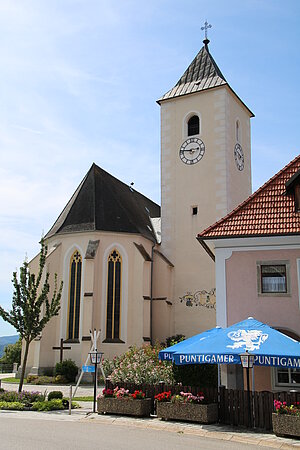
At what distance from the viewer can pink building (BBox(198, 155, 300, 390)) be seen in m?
15.4

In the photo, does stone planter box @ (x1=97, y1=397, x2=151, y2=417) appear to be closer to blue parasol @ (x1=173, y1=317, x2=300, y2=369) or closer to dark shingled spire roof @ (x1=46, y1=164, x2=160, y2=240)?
blue parasol @ (x1=173, y1=317, x2=300, y2=369)

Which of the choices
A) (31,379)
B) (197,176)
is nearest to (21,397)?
(31,379)

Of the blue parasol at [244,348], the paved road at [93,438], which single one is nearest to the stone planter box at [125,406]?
the paved road at [93,438]

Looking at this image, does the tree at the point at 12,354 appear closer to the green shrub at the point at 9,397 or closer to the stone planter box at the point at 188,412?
the green shrub at the point at 9,397

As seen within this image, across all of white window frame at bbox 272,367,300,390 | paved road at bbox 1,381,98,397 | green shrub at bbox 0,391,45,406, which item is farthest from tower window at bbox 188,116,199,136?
green shrub at bbox 0,391,45,406

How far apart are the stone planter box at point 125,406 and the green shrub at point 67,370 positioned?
1243 centimetres

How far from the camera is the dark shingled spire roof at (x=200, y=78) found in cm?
3256

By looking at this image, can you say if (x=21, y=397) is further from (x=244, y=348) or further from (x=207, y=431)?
(x=244, y=348)

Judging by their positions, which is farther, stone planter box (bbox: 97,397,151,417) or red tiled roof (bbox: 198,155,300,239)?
red tiled roof (bbox: 198,155,300,239)

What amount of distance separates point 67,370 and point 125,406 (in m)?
13.2

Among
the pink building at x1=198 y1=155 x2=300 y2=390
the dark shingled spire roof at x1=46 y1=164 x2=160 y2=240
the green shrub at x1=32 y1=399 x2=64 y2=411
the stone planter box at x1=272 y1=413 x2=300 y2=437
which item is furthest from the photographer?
the dark shingled spire roof at x1=46 y1=164 x2=160 y2=240

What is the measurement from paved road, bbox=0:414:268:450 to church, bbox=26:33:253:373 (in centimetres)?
1463

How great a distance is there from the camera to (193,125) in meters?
32.8

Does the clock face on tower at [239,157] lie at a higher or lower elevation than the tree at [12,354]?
higher
